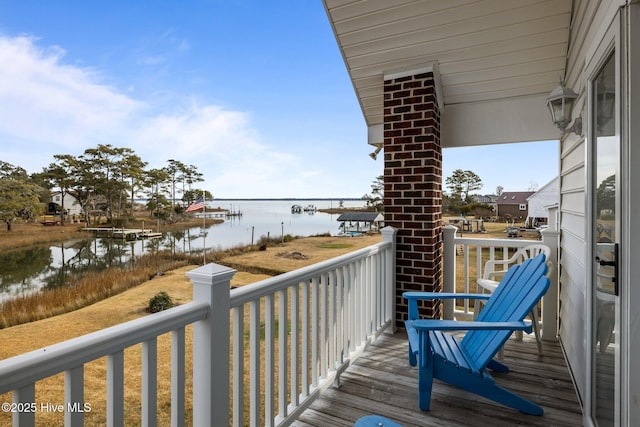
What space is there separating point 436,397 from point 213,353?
62.6 inches

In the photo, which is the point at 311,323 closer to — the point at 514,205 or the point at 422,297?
the point at 422,297

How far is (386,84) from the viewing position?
132 inches

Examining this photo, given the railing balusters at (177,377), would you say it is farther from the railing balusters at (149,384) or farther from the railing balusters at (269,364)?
the railing balusters at (269,364)

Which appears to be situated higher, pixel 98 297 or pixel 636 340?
pixel 636 340

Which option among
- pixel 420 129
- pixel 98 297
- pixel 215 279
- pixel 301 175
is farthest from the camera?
pixel 301 175

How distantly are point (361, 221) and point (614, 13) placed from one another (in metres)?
14.7

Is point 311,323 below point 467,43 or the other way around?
below

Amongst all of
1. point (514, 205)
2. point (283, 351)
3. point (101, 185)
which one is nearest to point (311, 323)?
point (283, 351)

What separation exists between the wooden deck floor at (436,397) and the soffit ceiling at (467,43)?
205 cm

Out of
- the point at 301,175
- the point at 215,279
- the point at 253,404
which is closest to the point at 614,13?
the point at 215,279

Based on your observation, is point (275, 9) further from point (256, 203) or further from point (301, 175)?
point (301, 175)

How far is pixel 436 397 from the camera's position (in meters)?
2.20

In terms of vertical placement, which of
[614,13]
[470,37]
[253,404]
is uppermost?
[470,37]

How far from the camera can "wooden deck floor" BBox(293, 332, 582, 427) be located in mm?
1961
